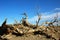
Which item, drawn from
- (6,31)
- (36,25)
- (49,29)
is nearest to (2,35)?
(6,31)

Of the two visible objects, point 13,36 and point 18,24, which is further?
point 18,24

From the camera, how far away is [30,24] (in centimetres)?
2000

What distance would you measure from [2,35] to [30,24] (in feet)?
13.0

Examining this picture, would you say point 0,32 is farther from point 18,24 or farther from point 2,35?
point 18,24

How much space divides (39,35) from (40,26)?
58.9 inches

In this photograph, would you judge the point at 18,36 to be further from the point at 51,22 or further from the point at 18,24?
the point at 51,22

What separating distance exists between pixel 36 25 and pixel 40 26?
1.79 feet

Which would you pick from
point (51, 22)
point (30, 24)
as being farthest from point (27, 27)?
point (51, 22)

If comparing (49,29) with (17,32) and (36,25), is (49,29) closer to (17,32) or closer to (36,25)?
→ (36,25)

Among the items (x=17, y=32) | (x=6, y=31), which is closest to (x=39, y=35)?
Answer: (x=17, y=32)

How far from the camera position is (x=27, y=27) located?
1942 cm

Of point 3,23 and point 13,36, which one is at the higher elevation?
point 3,23

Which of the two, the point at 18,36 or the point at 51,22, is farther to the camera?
the point at 51,22

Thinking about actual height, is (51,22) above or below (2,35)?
above
